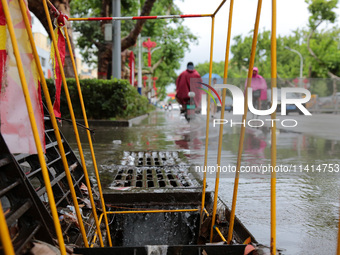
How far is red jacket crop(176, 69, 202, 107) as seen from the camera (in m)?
10.5

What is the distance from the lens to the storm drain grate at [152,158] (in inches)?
204

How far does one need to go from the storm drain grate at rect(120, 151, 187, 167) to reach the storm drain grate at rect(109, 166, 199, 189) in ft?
0.99

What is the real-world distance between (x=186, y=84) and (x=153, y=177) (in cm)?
670

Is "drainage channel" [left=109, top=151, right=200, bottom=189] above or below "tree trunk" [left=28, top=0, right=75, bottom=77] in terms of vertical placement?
below

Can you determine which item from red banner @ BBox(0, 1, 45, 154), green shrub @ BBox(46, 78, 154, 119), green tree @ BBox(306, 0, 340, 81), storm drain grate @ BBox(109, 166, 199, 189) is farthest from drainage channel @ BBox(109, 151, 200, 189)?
green tree @ BBox(306, 0, 340, 81)

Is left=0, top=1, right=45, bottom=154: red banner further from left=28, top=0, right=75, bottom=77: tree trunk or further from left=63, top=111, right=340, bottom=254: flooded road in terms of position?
left=28, top=0, right=75, bottom=77: tree trunk

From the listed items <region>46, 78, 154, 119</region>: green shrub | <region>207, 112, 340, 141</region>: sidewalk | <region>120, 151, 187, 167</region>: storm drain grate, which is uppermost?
<region>46, 78, 154, 119</region>: green shrub

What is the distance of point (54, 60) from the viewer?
260 centimetres

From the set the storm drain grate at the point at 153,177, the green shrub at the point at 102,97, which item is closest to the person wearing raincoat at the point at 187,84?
the green shrub at the point at 102,97

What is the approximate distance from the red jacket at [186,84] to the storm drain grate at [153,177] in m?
A: 5.84

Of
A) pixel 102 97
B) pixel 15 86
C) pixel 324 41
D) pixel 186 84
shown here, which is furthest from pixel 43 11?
pixel 324 41

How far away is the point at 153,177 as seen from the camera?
13.9 ft

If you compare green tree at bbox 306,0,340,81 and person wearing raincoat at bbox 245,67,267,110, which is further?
green tree at bbox 306,0,340,81

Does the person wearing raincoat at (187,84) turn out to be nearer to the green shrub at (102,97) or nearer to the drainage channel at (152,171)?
the green shrub at (102,97)
